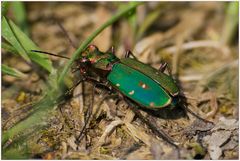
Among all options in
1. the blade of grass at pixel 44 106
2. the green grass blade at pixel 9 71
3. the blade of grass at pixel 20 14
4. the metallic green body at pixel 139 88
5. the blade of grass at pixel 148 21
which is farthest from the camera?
the blade of grass at pixel 148 21

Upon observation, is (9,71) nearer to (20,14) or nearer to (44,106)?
(44,106)

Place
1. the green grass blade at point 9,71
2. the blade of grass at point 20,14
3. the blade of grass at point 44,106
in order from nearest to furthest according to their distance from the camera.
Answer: the blade of grass at point 44,106 → the green grass blade at point 9,71 → the blade of grass at point 20,14

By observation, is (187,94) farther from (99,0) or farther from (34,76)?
(99,0)

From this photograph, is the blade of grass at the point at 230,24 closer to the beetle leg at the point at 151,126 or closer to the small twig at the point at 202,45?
the small twig at the point at 202,45

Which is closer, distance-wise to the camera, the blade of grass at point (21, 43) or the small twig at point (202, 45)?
the blade of grass at point (21, 43)

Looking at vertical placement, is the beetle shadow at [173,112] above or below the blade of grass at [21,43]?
below

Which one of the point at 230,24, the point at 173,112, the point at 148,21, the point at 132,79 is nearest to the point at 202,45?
the point at 230,24

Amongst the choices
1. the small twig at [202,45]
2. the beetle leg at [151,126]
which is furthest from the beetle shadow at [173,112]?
the small twig at [202,45]

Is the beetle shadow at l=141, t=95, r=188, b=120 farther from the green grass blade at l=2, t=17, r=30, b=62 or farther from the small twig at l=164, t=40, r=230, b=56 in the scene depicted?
the green grass blade at l=2, t=17, r=30, b=62

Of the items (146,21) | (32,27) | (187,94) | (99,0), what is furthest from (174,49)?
(32,27)
